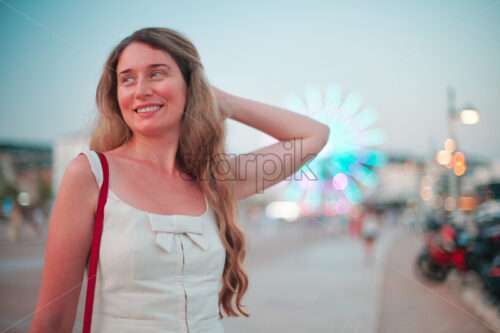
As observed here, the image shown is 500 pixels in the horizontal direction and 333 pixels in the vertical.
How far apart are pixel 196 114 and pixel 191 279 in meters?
0.60

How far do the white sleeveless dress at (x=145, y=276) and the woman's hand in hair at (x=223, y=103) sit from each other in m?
0.57

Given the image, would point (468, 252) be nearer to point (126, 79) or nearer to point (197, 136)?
point (197, 136)

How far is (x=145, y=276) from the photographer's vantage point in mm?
1156

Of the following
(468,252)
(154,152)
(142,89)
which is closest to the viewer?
(142,89)

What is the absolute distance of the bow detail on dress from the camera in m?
1.19

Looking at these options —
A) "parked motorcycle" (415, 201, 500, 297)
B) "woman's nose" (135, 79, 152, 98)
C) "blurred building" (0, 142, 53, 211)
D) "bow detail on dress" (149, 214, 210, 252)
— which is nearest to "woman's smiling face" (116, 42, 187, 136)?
"woman's nose" (135, 79, 152, 98)

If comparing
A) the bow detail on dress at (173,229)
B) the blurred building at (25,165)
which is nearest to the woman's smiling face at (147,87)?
the bow detail on dress at (173,229)

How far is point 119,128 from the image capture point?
1506 millimetres

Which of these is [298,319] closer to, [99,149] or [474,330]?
[474,330]

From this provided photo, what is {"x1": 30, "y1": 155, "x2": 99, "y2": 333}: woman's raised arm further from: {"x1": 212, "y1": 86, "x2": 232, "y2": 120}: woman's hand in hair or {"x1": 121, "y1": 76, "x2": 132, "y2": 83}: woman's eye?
{"x1": 212, "y1": 86, "x2": 232, "y2": 120}: woman's hand in hair

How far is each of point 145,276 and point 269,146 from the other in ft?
2.49

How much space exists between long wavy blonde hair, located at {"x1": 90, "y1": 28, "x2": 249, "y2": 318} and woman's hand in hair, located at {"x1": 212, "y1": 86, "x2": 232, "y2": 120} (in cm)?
7

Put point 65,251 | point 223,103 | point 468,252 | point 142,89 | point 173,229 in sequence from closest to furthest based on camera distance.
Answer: point 65,251, point 173,229, point 142,89, point 223,103, point 468,252

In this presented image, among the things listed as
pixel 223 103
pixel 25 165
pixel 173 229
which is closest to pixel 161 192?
pixel 173 229
